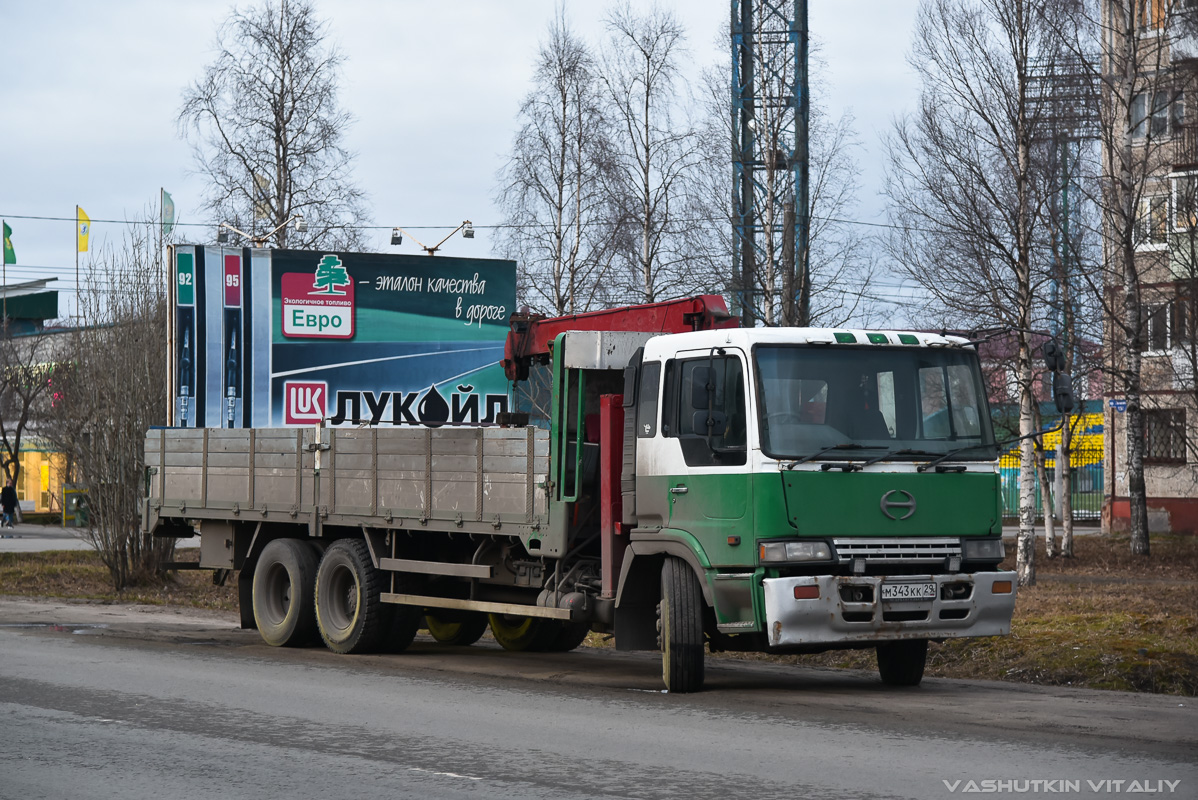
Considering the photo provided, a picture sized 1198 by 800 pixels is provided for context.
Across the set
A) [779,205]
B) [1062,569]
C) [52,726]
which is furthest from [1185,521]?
[52,726]

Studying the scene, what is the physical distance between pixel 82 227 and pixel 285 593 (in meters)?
44.2

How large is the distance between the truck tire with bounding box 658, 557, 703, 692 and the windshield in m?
1.21

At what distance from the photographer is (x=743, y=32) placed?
2961cm

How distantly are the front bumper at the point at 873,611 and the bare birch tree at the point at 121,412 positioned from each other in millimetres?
14882

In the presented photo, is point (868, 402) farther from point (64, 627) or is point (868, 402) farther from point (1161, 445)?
point (1161, 445)

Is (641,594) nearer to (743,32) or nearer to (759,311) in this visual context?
(759,311)

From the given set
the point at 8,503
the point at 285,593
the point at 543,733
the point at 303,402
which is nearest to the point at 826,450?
the point at 543,733

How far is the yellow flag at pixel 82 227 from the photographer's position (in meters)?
53.7

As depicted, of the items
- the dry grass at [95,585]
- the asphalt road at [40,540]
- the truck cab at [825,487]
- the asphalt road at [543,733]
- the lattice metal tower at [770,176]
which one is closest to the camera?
the asphalt road at [543,733]

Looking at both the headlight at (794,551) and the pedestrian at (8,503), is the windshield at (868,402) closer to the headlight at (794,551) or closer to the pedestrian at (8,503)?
the headlight at (794,551)

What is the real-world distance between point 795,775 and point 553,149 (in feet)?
95.5

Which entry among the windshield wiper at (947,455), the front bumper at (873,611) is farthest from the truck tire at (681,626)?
the windshield wiper at (947,455)

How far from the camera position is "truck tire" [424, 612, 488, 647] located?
14.9 meters

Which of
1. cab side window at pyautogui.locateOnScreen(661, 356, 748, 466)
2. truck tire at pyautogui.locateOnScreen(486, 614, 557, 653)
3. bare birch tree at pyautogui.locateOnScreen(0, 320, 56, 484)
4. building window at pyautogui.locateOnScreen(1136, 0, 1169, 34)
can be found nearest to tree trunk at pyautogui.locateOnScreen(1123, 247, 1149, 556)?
building window at pyautogui.locateOnScreen(1136, 0, 1169, 34)
